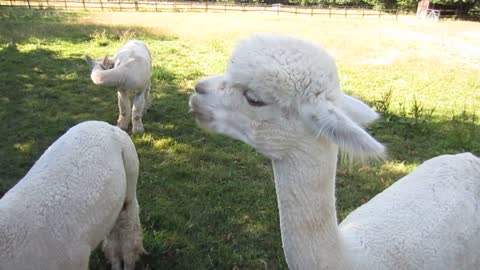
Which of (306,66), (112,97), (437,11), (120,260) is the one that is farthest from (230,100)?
(437,11)

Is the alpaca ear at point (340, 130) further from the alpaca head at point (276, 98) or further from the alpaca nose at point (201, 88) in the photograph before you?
the alpaca nose at point (201, 88)

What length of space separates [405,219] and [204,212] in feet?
8.43

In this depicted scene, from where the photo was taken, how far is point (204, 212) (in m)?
4.60

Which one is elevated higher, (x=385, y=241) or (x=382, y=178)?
(x=385, y=241)

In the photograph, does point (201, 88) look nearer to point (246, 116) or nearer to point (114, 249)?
point (246, 116)

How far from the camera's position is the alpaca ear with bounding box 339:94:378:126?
192 cm

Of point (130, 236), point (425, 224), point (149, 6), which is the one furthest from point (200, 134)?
point (149, 6)

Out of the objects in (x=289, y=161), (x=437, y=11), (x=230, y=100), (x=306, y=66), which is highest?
(x=306, y=66)

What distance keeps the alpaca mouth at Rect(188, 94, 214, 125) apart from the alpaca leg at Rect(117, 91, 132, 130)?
5.03 meters

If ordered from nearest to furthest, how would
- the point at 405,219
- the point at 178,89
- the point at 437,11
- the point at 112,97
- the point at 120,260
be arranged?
the point at 405,219 < the point at 120,260 < the point at 112,97 < the point at 178,89 < the point at 437,11

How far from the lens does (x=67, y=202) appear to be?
2.82 m

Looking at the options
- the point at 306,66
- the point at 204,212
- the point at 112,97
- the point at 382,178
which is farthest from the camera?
the point at 112,97

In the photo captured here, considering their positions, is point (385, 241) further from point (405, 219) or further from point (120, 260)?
point (120, 260)

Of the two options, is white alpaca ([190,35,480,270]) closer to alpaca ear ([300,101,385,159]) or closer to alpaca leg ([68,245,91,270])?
alpaca ear ([300,101,385,159])
